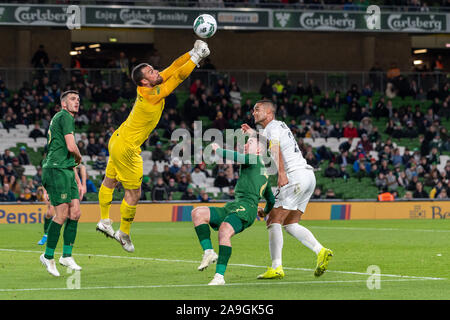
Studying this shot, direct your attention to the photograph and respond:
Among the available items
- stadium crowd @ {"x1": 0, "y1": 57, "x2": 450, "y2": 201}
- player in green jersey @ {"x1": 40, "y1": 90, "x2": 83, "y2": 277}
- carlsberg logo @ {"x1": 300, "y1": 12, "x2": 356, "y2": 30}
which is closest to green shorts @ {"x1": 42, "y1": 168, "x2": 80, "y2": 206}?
player in green jersey @ {"x1": 40, "y1": 90, "x2": 83, "y2": 277}

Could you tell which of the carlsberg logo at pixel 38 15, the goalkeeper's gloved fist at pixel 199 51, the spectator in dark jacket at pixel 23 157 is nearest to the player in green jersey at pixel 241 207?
the goalkeeper's gloved fist at pixel 199 51

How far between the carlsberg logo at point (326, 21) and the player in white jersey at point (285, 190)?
2692cm

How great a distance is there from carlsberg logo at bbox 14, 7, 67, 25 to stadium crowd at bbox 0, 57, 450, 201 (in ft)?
7.85

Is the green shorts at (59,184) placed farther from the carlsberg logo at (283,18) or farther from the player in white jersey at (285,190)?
the carlsberg logo at (283,18)

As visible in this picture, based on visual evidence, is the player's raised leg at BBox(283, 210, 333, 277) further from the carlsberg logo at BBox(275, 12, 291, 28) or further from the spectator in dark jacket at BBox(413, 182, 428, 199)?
the carlsberg logo at BBox(275, 12, 291, 28)

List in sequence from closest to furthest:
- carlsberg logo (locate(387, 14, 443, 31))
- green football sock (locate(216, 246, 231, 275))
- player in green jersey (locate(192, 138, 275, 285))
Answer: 1. green football sock (locate(216, 246, 231, 275))
2. player in green jersey (locate(192, 138, 275, 285))
3. carlsberg logo (locate(387, 14, 443, 31))

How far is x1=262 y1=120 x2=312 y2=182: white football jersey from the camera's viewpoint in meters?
11.7

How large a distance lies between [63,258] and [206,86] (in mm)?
26896

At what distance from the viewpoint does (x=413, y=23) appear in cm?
3981

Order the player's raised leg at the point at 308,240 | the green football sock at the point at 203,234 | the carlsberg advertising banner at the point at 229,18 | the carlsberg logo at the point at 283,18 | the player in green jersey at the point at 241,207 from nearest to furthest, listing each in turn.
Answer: the player in green jersey at the point at 241,207
the green football sock at the point at 203,234
the player's raised leg at the point at 308,240
the carlsberg advertising banner at the point at 229,18
the carlsberg logo at the point at 283,18

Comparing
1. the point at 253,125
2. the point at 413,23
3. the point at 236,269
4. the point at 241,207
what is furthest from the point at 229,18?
the point at 241,207

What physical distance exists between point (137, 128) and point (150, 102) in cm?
49

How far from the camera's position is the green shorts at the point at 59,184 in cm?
1206
